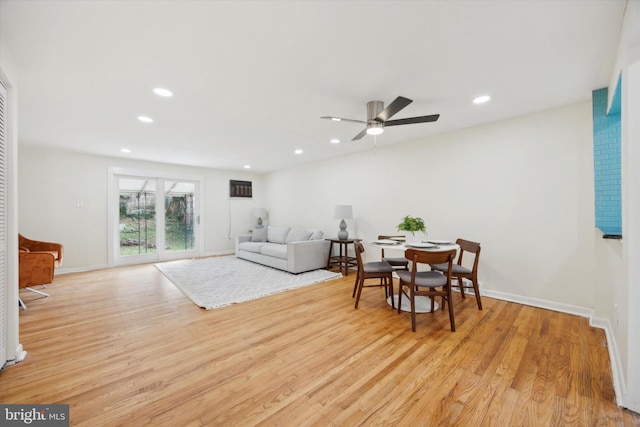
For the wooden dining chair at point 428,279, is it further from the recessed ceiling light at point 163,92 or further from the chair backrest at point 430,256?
the recessed ceiling light at point 163,92

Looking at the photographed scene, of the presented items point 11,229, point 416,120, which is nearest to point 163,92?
point 11,229

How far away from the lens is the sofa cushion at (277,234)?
6203mm

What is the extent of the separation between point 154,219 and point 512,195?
7.21 metres

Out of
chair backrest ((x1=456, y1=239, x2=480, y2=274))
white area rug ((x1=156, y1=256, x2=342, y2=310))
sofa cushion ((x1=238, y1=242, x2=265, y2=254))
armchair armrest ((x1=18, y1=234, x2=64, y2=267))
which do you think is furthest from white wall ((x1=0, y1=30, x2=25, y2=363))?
chair backrest ((x1=456, y1=239, x2=480, y2=274))

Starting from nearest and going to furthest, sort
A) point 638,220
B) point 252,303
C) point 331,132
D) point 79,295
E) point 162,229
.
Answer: point 638,220 < point 252,303 < point 79,295 < point 331,132 < point 162,229

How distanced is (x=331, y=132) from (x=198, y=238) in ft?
16.2

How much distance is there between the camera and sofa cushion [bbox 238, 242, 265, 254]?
5789 mm

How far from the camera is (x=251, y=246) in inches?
235

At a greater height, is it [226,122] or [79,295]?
[226,122]

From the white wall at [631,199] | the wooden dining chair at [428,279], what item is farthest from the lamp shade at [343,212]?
the white wall at [631,199]

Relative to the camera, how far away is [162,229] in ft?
20.7

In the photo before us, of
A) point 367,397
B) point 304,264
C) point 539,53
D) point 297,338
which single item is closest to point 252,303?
point 297,338

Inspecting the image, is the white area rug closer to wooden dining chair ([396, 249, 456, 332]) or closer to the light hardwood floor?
the light hardwood floor

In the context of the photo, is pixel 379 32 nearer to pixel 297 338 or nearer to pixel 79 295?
pixel 297 338
